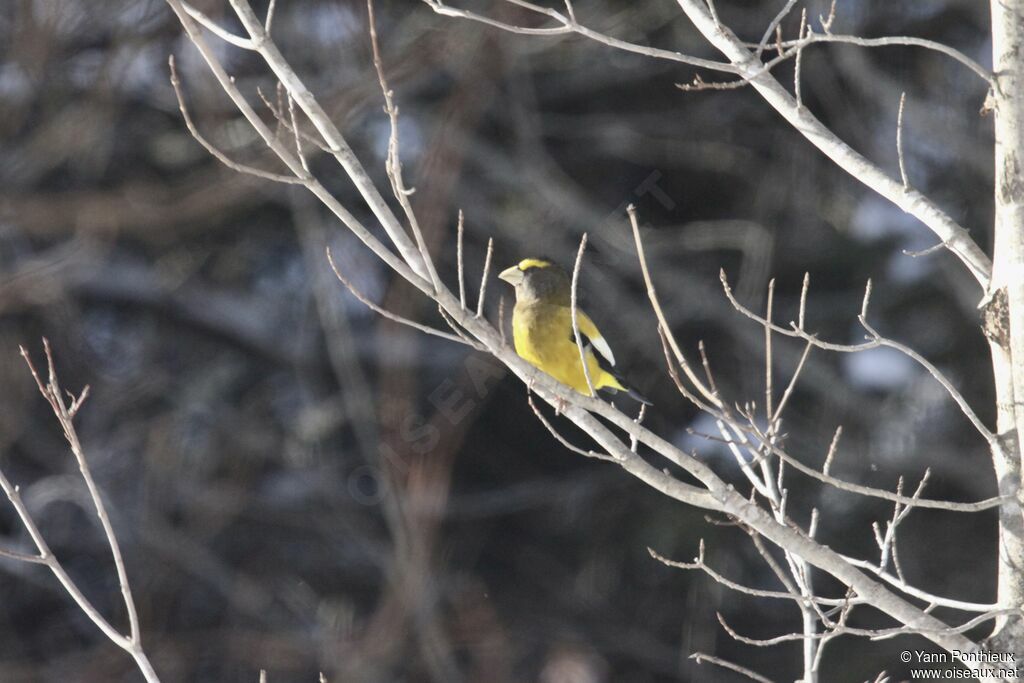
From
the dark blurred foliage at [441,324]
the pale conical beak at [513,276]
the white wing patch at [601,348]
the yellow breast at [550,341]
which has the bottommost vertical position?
the dark blurred foliage at [441,324]

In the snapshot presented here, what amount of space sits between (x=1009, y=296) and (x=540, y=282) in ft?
10.2

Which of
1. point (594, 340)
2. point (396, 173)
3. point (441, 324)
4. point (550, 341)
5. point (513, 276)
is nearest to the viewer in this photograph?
point (396, 173)

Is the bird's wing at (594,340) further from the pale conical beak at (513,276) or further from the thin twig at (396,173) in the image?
the thin twig at (396,173)

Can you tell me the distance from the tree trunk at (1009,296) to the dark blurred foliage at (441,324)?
5340 millimetres

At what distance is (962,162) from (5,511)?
23.8 ft

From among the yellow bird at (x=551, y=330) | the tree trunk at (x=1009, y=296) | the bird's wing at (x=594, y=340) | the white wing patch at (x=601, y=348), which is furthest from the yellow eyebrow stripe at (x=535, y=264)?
the tree trunk at (x=1009, y=296)

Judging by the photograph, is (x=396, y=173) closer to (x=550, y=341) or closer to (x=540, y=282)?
(x=550, y=341)

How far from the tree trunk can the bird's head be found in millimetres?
2927

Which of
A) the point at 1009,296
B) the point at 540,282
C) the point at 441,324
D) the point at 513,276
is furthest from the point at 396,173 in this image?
the point at 441,324

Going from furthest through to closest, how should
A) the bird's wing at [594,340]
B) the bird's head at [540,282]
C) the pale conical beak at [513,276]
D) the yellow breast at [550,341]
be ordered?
the bird's wing at [594,340] < the pale conical beak at [513,276] < the bird's head at [540,282] < the yellow breast at [550,341]

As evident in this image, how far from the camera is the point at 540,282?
604 centimetres

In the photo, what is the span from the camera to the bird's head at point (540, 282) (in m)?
6.00

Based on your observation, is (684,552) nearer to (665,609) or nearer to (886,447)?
(665,609)

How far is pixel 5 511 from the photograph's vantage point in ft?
30.3
